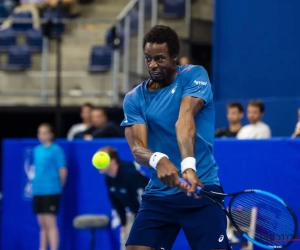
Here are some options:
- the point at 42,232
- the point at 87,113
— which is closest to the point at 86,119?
the point at 87,113

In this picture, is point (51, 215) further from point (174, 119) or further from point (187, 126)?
point (187, 126)

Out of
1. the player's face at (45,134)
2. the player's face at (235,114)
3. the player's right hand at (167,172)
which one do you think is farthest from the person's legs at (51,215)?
the player's right hand at (167,172)

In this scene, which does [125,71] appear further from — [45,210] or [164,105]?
[164,105]

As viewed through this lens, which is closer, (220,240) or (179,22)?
(220,240)

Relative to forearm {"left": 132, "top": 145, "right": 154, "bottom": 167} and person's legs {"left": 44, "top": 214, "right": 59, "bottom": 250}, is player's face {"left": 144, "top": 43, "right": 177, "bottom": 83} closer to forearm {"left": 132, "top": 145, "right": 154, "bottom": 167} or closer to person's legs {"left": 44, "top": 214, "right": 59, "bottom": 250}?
forearm {"left": 132, "top": 145, "right": 154, "bottom": 167}

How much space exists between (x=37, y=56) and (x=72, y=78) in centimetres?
83

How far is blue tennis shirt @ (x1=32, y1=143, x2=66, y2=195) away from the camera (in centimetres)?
1146

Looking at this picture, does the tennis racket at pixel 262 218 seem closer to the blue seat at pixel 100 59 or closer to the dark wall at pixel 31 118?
the dark wall at pixel 31 118

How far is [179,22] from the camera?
13859mm

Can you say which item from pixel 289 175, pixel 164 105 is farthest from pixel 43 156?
pixel 164 105

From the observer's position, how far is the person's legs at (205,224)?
5500mm

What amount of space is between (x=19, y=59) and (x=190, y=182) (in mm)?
11468

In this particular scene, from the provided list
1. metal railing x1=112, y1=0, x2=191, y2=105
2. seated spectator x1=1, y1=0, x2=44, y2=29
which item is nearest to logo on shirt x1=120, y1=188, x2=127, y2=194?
metal railing x1=112, y1=0, x2=191, y2=105

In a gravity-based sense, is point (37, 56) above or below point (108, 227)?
above
